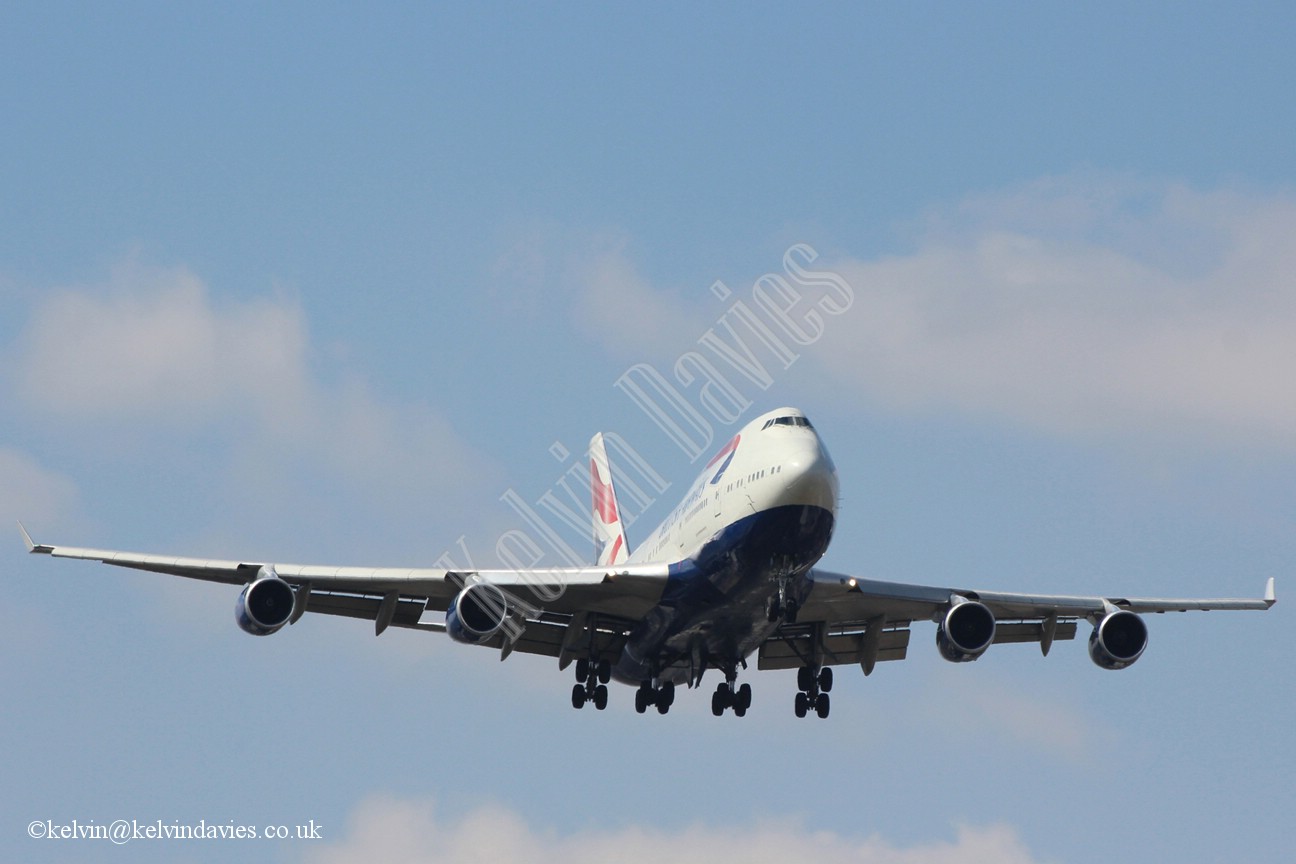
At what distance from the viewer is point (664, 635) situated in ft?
139

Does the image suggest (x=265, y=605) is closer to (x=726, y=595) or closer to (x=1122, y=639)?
(x=726, y=595)

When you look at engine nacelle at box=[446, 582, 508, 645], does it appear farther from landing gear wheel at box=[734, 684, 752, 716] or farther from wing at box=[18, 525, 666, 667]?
landing gear wheel at box=[734, 684, 752, 716]

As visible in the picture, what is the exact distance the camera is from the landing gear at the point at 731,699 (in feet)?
154

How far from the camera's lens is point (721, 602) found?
39500mm

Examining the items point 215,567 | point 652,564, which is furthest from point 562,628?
point 215,567

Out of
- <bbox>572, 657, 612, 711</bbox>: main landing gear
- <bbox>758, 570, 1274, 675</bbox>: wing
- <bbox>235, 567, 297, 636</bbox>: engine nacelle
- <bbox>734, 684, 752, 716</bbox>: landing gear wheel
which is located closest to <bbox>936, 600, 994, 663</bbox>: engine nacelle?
<bbox>758, 570, 1274, 675</bbox>: wing

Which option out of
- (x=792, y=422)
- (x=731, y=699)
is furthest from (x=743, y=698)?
(x=792, y=422)

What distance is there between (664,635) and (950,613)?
7293 millimetres

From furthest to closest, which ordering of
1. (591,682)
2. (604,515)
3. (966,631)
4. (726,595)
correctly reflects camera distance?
(604,515) < (591,682) < (966,631) < (726,595)

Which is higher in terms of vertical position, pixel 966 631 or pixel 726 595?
pixel 966 631

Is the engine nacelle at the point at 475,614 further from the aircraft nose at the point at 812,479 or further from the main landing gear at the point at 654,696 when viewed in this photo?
the aircraft nose at the point at 812,479

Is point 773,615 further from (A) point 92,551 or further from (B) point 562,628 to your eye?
(A) point 92,551

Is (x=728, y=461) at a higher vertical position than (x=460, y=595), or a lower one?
higher

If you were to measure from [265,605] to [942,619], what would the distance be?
17224mm
